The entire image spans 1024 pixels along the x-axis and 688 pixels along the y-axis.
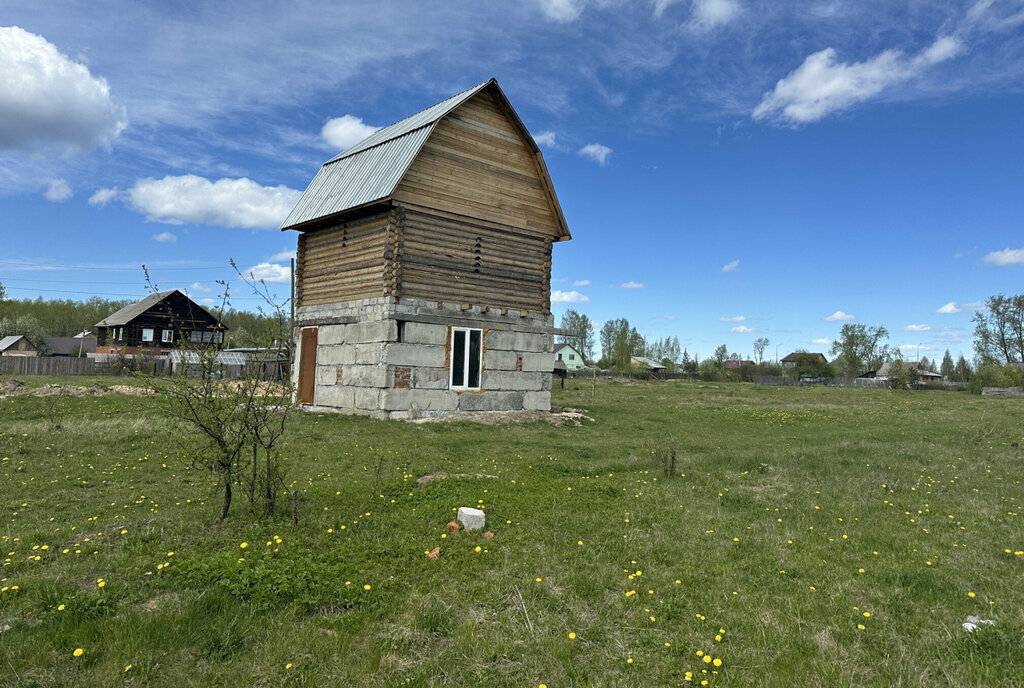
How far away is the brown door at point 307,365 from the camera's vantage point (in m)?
23.0

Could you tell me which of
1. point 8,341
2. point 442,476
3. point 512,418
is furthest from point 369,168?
point 8,341

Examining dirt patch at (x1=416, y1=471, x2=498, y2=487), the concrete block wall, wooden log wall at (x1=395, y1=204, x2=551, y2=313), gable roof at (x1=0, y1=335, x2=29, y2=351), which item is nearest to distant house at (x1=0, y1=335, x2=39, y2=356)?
gable roof at (x1=0, y1=335, x2=29, y2=351)

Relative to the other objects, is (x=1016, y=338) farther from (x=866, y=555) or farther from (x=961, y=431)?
(x=866, y=555)

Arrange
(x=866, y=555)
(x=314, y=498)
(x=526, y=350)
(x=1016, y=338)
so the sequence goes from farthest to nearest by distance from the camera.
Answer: (x=1016, y=338) < (x=526, y=350) < (x=314, y=498) < (x=866, y=555)

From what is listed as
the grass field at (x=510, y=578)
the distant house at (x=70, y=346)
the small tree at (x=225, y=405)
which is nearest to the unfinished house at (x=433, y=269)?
the grass field at (x=510, y=578)

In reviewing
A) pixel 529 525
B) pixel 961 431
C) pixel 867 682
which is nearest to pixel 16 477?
pixel 529 525

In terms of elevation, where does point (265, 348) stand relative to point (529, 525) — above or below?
above

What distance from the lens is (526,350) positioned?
922 inches

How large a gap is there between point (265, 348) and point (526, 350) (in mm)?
15393

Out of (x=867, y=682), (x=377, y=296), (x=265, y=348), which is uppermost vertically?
(x=377, y=296)

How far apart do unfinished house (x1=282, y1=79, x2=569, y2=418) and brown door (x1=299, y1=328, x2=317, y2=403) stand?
5 cm

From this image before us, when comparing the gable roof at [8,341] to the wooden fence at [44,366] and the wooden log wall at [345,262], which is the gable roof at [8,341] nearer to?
the wooden fence at [44,366]

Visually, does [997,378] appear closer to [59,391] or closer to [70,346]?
[59,391]

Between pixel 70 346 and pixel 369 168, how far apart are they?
8090 centimetres
